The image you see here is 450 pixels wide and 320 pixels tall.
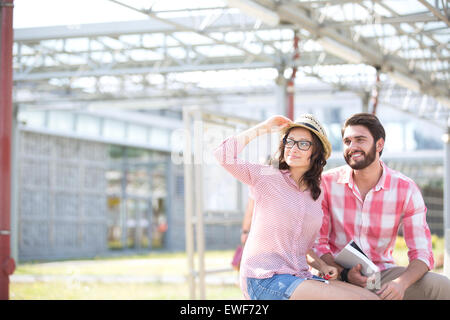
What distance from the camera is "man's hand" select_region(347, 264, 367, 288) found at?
301 centimetres

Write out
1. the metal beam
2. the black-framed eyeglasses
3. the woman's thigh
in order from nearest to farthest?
the woman's thigh, the black-framed eyeglasses, the metal beam

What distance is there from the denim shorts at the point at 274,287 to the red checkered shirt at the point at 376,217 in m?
0.46

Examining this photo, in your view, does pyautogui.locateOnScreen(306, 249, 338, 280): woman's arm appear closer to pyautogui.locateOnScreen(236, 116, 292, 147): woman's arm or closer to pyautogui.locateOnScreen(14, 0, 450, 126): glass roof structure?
pyautogui.locateOnScreen(236, 116, 292, 147): woman's arm

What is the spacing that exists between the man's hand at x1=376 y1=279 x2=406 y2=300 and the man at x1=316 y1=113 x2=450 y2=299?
21 centimetres

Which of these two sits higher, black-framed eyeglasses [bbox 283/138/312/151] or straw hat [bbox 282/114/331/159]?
straw hat [bbox 282/114/331/159]

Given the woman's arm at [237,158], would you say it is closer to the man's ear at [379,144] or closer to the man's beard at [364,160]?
the man's beard at [364,160]

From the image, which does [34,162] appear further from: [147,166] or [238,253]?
[238,253]

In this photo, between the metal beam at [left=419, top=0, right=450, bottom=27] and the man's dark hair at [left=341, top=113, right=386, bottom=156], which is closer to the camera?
the man's dark hair at [left=341, top=113, right=386, bottom=156]

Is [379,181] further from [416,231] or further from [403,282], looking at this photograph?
[403,282]

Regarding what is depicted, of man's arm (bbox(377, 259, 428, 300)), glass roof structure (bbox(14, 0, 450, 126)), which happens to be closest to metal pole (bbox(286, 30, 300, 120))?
glass roof structure (bbox(14, 0, 450, 126))

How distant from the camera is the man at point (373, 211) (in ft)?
10.4

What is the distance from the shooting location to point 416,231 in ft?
10.5

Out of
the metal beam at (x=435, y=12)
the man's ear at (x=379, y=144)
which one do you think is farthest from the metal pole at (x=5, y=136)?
the metal beam at (x=435, y=12)

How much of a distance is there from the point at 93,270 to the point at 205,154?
821 cm
